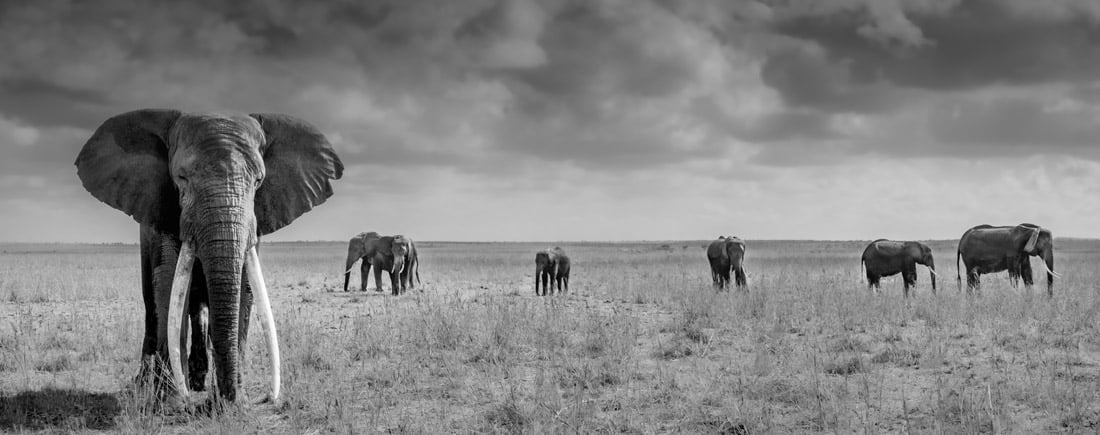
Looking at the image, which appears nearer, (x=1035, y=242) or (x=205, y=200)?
(x=205, y=200)

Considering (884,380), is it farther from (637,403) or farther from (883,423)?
(637,403)

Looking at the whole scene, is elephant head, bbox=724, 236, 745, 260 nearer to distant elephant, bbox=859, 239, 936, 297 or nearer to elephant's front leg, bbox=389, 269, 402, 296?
distant elephant, bbox=859, 239, 936, 297

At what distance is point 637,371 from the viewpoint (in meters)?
8.40

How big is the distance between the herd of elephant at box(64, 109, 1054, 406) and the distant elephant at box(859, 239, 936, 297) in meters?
15.9

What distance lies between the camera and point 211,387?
651 centimetres

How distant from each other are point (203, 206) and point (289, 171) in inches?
61.1

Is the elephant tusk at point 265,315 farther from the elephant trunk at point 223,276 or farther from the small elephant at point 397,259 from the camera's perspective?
the small elephant at point 397,259

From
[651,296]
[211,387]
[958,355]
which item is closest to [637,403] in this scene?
[211,387]

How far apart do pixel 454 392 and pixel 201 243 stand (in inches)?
112

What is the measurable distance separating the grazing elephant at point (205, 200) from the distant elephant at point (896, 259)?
625 inches

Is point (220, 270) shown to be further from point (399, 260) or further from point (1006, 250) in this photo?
point (1006, 250)

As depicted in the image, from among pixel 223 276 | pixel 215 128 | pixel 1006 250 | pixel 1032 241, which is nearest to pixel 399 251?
pixel 215 128

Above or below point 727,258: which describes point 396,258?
above

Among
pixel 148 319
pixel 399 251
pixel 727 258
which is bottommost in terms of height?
pixel 148 319
